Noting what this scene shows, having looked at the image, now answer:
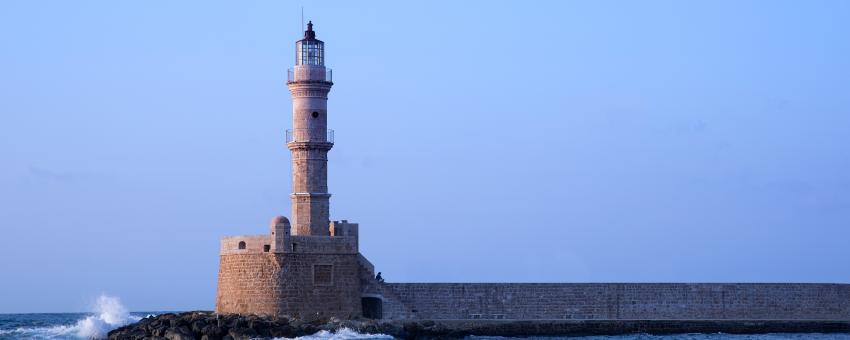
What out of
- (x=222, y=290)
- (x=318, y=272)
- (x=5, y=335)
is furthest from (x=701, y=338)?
(x=5, y=335)

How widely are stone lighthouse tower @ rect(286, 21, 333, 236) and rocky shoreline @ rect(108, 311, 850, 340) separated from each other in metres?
3.33

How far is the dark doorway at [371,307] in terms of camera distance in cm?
3946

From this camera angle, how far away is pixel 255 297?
3794 centimetres

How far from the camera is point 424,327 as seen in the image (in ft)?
124

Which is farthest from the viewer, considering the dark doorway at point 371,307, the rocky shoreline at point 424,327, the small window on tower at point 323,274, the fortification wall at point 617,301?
the dark doorway at point 371,307

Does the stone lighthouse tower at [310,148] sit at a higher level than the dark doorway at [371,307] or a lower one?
higher

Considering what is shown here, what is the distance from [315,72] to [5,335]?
13.7m

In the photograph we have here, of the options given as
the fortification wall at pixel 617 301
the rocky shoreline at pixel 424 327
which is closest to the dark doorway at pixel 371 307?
the fortification wall at pixel 617 301

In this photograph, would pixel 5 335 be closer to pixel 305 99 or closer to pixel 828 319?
pixel 305 99

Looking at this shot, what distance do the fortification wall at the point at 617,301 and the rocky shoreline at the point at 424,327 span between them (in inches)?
12.7

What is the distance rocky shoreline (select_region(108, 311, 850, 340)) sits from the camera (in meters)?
36.1

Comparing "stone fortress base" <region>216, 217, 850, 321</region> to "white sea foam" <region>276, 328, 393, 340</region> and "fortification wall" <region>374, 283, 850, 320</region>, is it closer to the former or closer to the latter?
"fortification wall" <region>374, 283, 850, 320</region>

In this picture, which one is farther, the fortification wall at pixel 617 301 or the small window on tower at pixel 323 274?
the fortification wall at pixel 617 301

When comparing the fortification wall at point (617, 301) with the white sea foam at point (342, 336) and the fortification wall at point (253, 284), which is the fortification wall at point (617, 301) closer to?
the white sea foam at point (342, 336)
